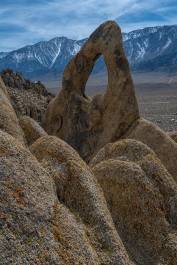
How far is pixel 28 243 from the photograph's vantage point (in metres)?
7.33

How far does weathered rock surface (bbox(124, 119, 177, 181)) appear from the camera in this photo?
16.2 meters

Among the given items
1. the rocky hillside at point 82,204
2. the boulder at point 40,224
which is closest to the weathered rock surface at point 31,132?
A: the rocky hillside at point 82,204

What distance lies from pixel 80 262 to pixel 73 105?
44.9ft

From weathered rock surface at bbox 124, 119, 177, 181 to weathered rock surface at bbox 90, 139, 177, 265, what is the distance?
500 centimetres

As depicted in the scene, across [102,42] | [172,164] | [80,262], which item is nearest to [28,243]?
[80,262]

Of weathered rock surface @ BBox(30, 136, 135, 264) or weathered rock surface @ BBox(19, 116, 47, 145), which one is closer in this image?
weathered rock surface @ BBox(30, 136, 135, 264)

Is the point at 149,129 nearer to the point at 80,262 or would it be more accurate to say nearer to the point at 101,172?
the point at 101,172

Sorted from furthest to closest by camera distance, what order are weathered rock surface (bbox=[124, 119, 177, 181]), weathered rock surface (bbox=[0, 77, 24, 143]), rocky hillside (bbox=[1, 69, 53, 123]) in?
rocky hillside (bbox=[1, 69, 53, 123]) < weathered rock surface (bbox=[124, 119, 177, 181]) < weathered rock surface (bbox=[0, 77, 24, 143])

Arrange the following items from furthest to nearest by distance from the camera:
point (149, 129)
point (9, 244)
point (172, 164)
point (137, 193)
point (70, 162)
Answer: point (149, 129), point (172, 164), point (137, 193), point (70, 162), point (9, 244)

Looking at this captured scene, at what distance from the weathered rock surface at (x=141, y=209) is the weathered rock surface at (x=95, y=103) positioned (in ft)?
28.8

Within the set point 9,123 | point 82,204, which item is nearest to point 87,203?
point 82,204

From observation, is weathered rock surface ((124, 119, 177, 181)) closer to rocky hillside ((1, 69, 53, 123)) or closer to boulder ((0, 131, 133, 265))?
boulder ((0, 131, 133, 265))

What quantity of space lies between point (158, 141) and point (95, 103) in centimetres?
396

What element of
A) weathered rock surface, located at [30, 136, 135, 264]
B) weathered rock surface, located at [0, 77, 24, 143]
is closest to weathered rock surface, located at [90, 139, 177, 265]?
weathered rock surface, located at [30, 136, 135, 264]
